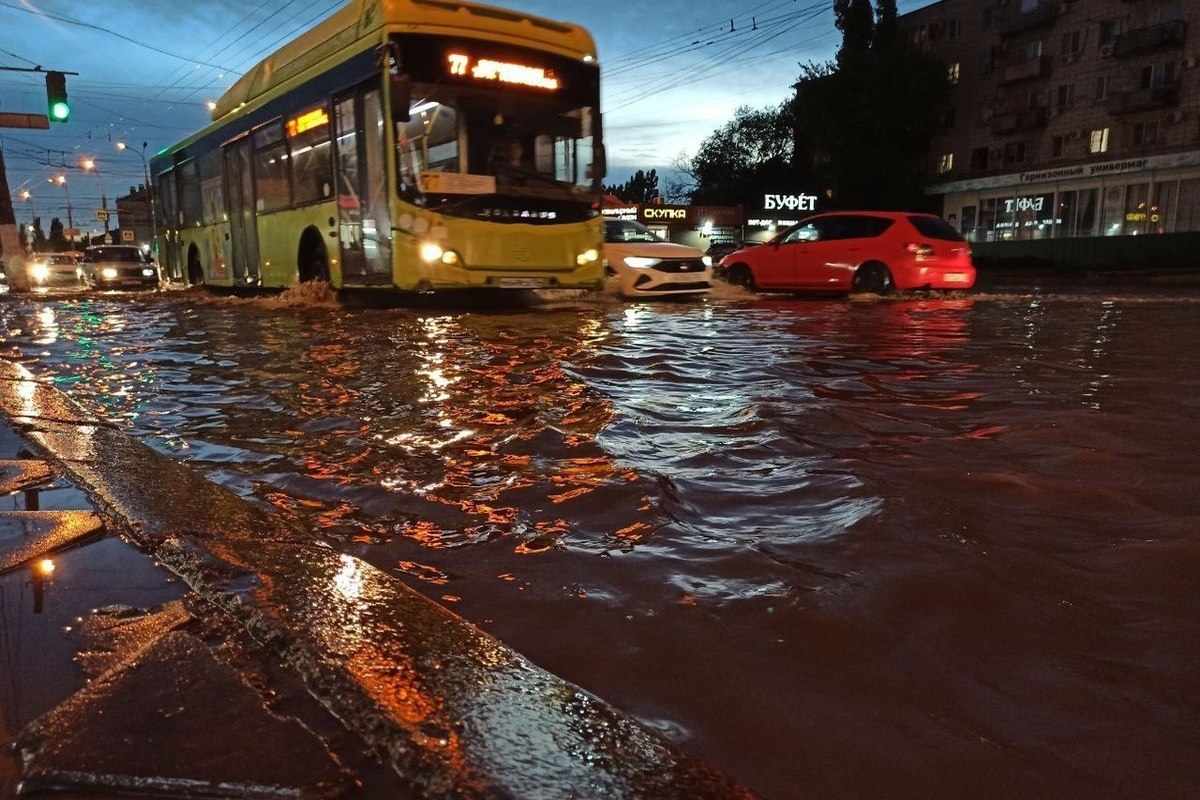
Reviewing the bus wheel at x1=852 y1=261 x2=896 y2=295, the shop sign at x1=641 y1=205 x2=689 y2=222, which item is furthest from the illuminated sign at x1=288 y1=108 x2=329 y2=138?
the shop sign at x1=641 y1=205 x2=689 y2=222

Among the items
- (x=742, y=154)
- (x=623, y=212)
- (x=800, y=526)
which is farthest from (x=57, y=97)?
(x=742, y=154)

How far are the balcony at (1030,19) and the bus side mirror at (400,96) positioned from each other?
133 ft

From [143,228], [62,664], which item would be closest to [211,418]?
[62,664]

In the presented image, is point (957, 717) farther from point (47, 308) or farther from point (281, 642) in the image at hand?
point (47, 308)

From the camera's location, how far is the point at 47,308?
1550cm

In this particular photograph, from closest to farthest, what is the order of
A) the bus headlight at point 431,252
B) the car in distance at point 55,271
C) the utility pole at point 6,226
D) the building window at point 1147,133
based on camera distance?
1. the bus headlight at point 431,252
2. the utility pole at point 6,226
3. the car in distance at point 55,271
4. the building window at point 1147,133

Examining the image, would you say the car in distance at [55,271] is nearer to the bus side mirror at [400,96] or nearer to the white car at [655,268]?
the white car at [655,268]

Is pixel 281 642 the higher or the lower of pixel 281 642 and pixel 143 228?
the lower

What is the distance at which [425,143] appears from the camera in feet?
33.3

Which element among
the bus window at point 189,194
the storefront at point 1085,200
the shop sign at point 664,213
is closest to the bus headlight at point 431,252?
the bus window at point 189,194

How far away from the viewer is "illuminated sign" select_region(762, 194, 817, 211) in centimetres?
Result: 5588

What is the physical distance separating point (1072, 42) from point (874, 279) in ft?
113

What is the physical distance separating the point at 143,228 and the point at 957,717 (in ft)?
380

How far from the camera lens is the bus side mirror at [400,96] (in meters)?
9.86
